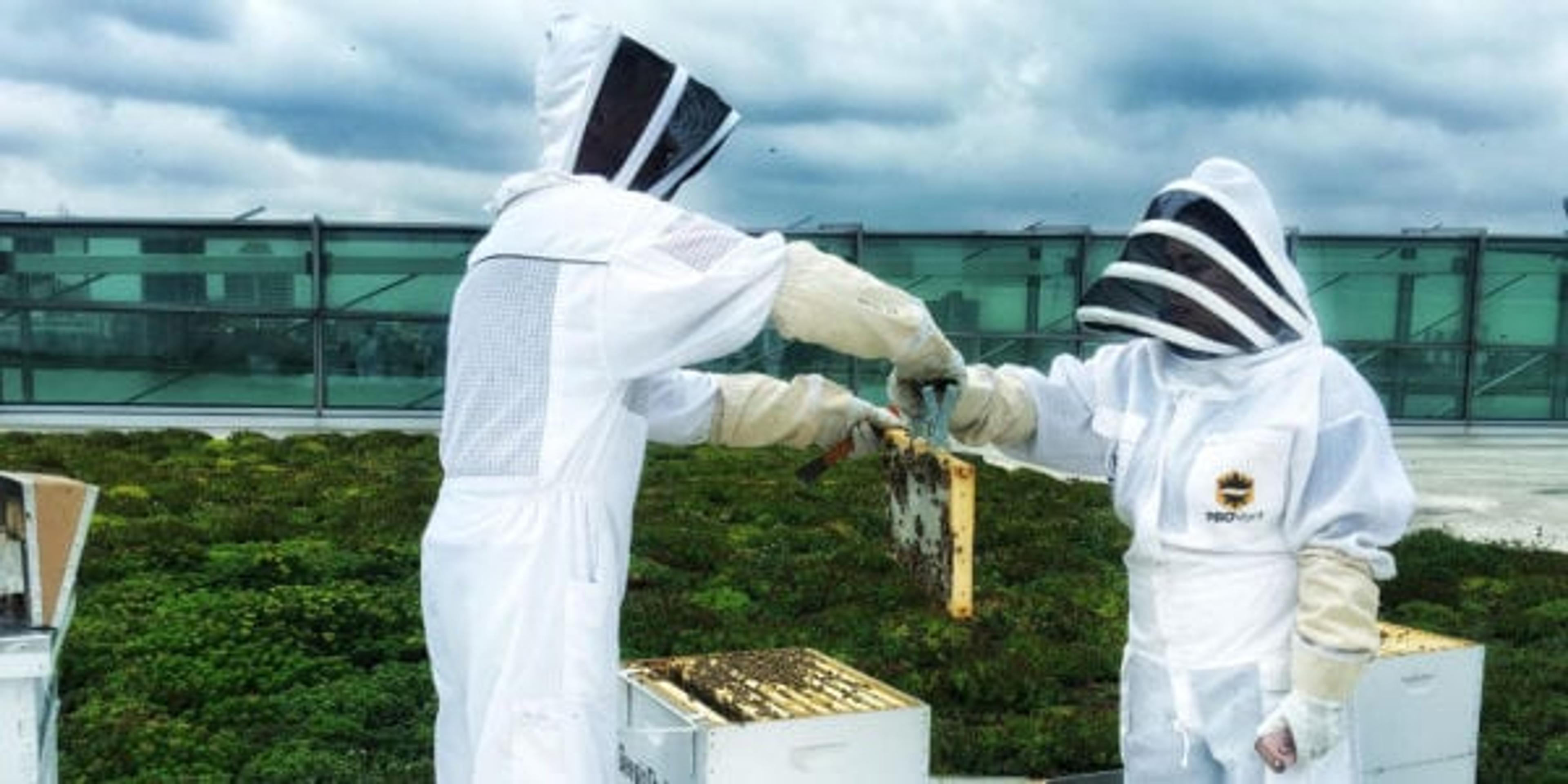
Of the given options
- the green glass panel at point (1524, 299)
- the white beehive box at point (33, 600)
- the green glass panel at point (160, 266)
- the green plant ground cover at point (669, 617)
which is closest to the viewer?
the white beehive box at point (33, 600)

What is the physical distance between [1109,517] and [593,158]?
7.45 meters

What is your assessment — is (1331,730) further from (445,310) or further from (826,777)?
(445,310)

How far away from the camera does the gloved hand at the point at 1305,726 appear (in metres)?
2.60

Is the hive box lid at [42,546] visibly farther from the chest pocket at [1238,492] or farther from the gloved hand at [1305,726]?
the gloved hand at [1305,726]

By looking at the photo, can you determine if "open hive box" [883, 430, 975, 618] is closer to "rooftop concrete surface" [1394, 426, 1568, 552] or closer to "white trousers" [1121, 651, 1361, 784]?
"white trousers" [1121, 651, 1361, 784]

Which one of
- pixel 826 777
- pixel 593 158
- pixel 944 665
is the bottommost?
pixel 944 665

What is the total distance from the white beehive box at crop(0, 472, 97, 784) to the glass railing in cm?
1180

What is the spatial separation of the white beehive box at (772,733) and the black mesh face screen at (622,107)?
120cm

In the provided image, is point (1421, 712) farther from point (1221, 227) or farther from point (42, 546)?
point (42, 546)

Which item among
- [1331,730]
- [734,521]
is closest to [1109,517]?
[734,521]

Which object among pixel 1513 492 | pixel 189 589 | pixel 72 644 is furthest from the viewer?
pixel 1513 492

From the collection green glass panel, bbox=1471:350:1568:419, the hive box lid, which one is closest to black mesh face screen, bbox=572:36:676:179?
the hive box lid

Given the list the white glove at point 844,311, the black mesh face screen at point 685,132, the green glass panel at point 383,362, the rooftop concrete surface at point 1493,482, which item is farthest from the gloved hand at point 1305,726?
the green glass panel at point 383,362

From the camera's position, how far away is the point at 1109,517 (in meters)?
9.65
